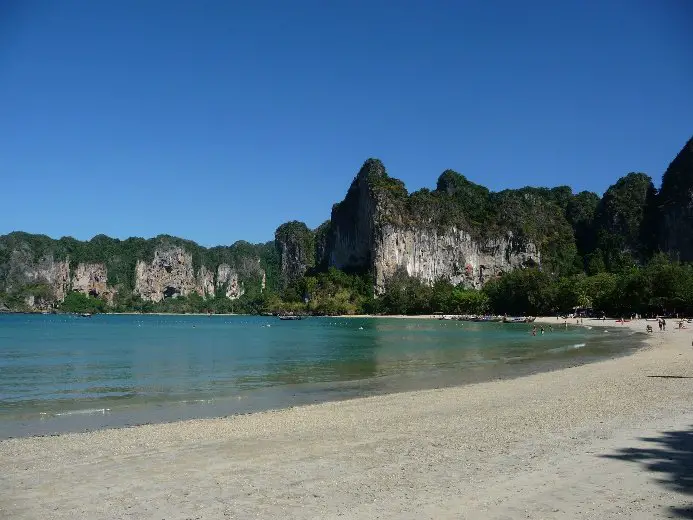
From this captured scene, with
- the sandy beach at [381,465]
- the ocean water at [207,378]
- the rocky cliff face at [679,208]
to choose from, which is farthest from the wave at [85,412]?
the rocky cliff face at [679,208]

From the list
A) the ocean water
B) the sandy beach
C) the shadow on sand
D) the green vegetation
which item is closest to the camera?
the sandy beach

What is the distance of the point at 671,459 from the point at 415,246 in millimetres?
166704

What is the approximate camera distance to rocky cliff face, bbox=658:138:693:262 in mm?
131250

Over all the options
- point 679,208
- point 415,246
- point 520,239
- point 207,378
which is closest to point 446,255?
point 415,246

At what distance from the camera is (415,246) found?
17425 cm

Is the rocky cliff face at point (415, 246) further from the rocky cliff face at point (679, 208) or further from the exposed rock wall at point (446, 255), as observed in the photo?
the rocky cliff face at point (679, 208)

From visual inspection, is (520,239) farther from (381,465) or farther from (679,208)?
(381,465)

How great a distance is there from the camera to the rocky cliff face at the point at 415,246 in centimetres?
16950

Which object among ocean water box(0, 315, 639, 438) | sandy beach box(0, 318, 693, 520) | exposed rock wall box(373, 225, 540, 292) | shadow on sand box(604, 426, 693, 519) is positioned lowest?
ocean water box(0, 315, 639, 438)

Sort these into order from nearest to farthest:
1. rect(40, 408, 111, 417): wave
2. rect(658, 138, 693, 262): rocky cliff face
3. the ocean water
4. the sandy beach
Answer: the sandy beach → rect(40, 408, 111, 417): wave → the ocean water → rect(658, 138, 693, 262): rocky cliff face

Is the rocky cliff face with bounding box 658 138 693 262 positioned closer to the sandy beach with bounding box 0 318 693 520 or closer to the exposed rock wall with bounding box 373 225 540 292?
the exposed rock wall with bounding box 373 225 540 292

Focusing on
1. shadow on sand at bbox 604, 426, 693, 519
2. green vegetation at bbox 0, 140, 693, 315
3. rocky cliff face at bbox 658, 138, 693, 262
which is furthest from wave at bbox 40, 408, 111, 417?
rocky cliff face at bbox 658, 138, 693, 262

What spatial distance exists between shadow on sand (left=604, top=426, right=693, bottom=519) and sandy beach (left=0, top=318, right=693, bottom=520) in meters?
0.03

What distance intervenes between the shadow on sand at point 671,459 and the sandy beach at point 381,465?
0.03 meters
